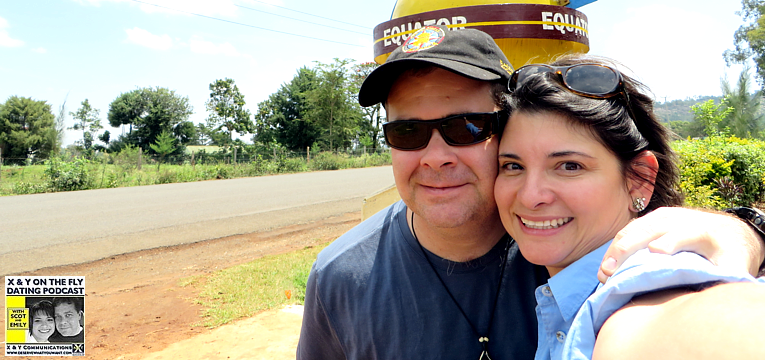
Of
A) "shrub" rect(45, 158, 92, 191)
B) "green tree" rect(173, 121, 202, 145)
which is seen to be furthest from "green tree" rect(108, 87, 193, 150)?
"shrub" rect(45, 158, 92, 191)

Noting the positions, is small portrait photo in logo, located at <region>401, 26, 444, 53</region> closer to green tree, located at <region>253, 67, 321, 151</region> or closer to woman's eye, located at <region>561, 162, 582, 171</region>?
woman's eye, located at <region>561, 162, 582, 171</region>

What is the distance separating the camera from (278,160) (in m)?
24.3

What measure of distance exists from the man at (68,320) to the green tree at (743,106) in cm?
2464

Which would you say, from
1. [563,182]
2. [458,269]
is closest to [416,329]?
[458,269]

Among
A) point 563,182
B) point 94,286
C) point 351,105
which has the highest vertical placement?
point 351,105

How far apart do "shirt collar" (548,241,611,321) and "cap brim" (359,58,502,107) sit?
661mm

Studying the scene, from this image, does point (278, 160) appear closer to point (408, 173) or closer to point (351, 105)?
point (351, 105)

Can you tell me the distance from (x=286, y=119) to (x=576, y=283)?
45364 millimetres

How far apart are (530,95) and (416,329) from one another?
0.82m

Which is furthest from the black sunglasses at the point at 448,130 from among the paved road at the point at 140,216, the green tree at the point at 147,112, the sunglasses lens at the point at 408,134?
the green tree at the point at 147,112

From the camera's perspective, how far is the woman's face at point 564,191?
1326 mm

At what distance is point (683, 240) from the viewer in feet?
2.98

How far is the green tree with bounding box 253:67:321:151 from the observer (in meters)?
44.4

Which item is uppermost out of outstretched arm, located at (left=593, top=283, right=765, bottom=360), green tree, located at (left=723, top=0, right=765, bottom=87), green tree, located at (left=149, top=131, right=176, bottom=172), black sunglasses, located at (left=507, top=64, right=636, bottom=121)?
green tree, located at (left=723, top=0, right=765, bottom=87)
